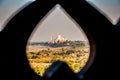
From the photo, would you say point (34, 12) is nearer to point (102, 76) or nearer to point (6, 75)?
point (6, 75)

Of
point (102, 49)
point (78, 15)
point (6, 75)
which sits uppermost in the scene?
point (78, 15)

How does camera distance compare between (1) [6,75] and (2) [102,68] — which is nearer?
(1) [6,75]

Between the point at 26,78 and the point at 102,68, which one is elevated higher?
the point at 26,78

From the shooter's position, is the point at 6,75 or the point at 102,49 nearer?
the point at 6,75

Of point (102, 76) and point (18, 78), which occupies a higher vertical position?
point (18, 78)

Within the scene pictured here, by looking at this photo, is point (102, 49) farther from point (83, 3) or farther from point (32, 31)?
point (32, 31)

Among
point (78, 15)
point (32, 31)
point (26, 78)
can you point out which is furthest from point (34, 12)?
point (26, 78)

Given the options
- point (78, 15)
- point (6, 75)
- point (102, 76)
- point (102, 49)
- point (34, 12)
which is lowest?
point (102, 76)

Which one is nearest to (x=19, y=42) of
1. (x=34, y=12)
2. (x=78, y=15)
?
(x=34, y=12)
